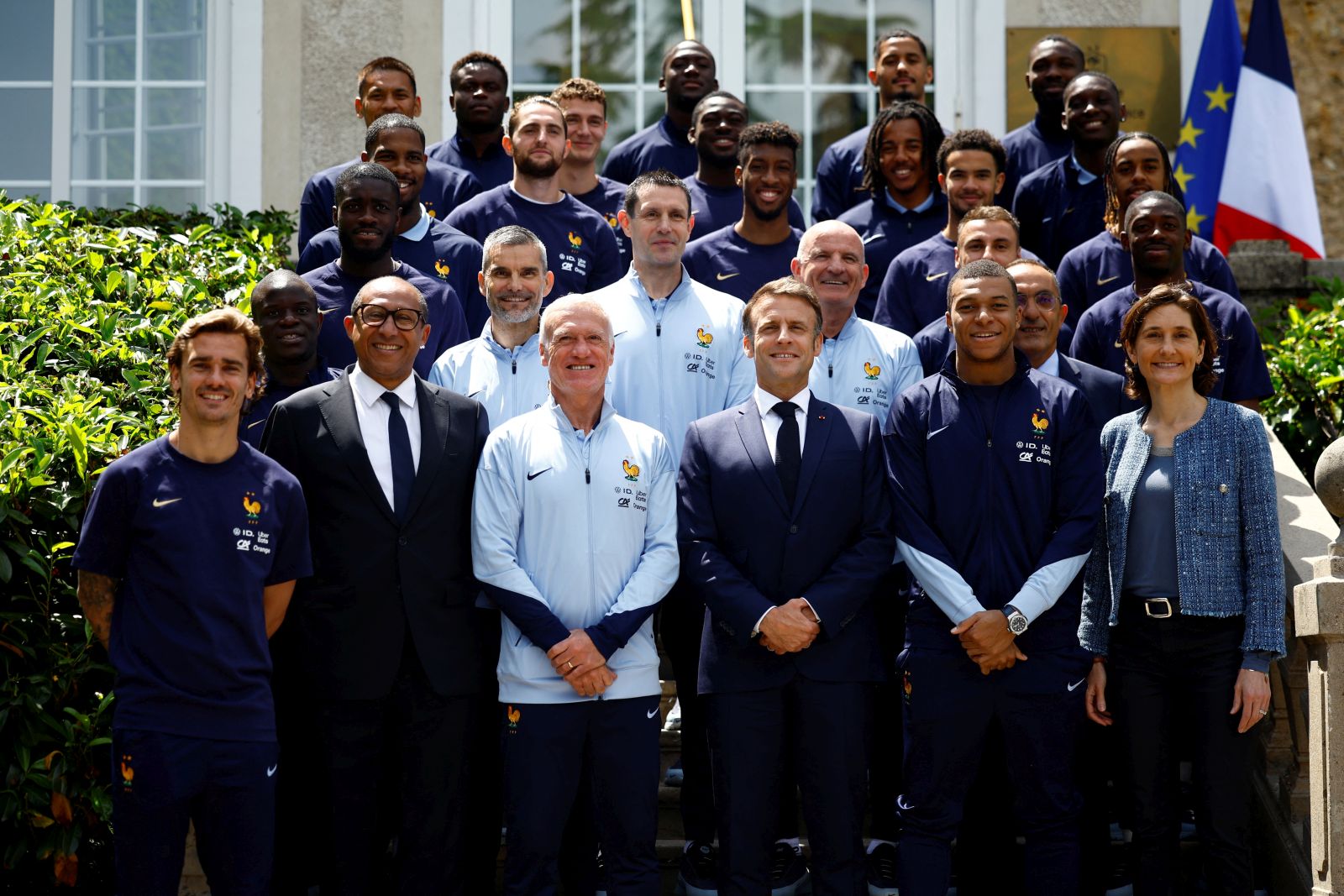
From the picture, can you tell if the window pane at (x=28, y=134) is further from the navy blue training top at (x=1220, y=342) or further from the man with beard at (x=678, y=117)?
the navy blue training top at (x=1220, y=342)

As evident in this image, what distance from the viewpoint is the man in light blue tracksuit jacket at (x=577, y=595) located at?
5.28 metres

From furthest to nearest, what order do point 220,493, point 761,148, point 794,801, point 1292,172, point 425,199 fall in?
point 1292,172
point 425,199
point 761,148
point 794,801
point 220,493

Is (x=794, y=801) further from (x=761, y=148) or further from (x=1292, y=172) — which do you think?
(x=1292, y=172)

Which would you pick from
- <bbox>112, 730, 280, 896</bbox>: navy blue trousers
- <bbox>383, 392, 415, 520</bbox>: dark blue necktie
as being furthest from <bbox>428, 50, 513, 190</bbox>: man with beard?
<bbox>112, 730, 280, 896</bbox>: navy blue trousers

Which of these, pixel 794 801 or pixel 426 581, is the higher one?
pixel 426 581

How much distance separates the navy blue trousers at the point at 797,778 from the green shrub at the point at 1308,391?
377cm

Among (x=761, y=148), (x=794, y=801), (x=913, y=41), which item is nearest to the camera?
(x=794, y=801)

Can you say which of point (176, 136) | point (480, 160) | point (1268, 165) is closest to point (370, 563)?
point (480, 160)

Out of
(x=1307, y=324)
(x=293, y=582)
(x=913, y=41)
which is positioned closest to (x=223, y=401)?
(x=293, y=582)

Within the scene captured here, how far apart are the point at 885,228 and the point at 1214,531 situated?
2825 millimetres

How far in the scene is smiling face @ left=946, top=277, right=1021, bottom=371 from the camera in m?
5.72

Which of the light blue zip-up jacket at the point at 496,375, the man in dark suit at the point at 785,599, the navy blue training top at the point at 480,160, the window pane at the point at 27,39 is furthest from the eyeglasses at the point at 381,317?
the window pane at the point at 27,39

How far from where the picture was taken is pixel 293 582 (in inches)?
207

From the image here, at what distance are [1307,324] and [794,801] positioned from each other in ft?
14.2
